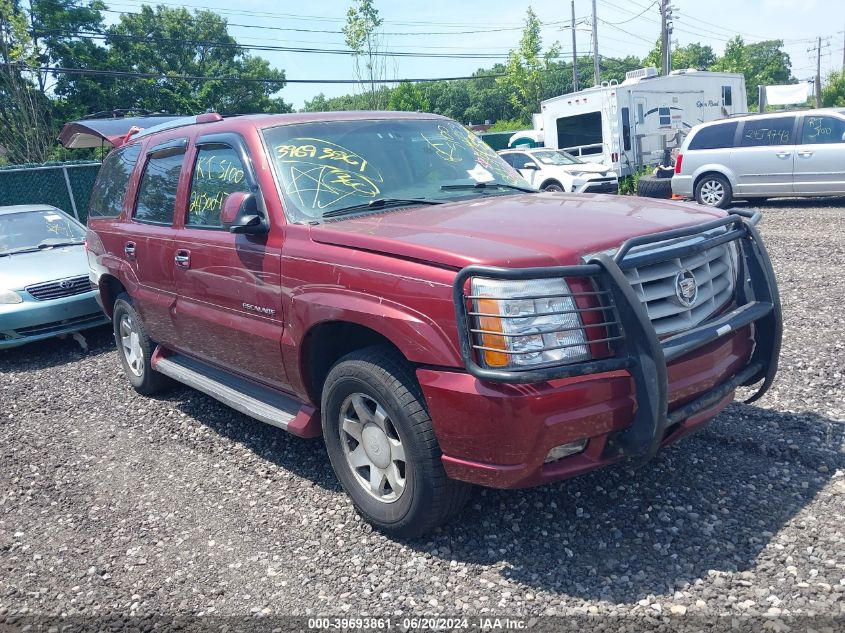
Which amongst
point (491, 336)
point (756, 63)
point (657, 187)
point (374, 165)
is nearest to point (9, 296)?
point (374, 165)

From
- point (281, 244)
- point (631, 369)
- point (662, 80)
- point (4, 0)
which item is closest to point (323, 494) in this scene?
point (281, 244)

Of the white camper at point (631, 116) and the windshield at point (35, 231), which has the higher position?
the white camper at point (631, 116)

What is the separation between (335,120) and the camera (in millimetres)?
4430

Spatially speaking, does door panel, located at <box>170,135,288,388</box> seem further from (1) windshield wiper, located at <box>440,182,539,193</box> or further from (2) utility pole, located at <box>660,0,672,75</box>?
(2) utility pole, located at <box>660,0,672,75</box>

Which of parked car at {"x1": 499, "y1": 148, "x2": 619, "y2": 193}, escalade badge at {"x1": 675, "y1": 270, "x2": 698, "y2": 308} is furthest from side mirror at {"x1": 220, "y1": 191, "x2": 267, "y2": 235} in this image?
parked car at {"x1": 499, "y1": 148, "x2": 619, "y2": 193}

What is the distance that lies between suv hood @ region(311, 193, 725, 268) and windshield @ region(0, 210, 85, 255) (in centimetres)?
619

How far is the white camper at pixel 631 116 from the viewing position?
60.1ft

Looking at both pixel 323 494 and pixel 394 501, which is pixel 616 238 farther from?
pixel 323 494

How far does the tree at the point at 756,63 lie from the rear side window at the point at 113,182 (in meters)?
58.1

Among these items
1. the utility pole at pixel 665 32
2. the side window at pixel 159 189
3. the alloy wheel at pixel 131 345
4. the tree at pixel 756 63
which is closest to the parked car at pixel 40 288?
the alloy wheel at pixel 131 345

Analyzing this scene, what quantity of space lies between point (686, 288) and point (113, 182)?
4.70 m

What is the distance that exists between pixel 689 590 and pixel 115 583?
2488 millimetres

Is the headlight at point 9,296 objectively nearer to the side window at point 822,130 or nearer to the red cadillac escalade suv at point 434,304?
the red cadillac escalade suv at point 434,304

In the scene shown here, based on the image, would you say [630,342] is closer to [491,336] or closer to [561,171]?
[491,336]
